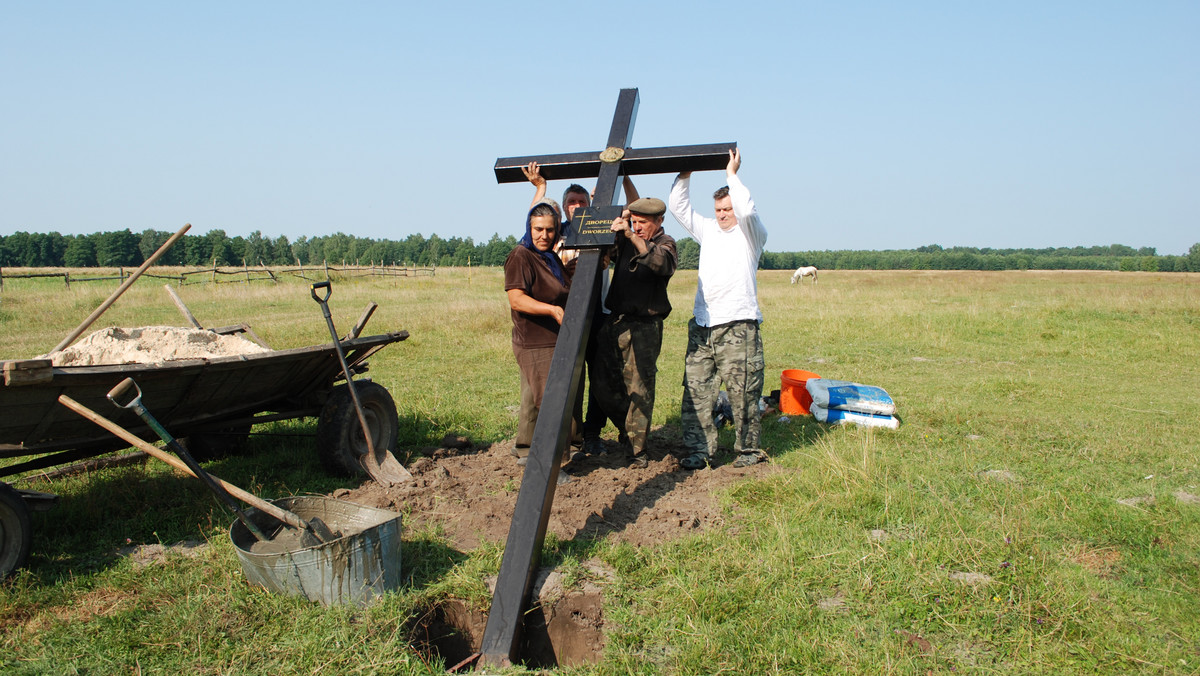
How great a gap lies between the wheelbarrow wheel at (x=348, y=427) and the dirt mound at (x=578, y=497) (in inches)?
10.1

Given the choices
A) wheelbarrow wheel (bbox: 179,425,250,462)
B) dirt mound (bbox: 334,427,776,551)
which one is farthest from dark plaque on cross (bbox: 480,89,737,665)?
wheelbarrow wheel (bbox: 179,425,250,462)

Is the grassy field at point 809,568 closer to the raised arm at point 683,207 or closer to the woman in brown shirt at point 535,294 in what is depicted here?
the woman in brown shirt at point 535,294

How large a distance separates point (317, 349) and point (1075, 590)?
4.26 m

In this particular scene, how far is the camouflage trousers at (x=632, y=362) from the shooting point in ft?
15.9

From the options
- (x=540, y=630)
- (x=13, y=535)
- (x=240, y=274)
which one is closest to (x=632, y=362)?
(x=540, y=630)

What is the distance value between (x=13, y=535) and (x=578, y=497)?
9.19ft

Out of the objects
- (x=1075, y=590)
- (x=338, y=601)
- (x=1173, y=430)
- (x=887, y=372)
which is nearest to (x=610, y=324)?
(x=338, y=601)

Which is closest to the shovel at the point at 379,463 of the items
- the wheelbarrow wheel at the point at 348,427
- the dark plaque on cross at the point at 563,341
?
the wheelbarrow wheel at the point at 348,427

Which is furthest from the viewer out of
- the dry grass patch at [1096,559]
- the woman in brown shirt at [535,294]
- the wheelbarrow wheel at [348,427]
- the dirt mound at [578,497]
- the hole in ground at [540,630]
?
the wheelbarrow wheel at [348,427]

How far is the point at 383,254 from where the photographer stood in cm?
10656

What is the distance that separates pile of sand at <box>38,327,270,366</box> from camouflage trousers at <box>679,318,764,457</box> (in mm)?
3162

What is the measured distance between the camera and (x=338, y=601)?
294 centimetres

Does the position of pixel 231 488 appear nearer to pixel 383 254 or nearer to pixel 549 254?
pixel 549 254

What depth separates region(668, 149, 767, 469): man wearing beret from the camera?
486 cm
